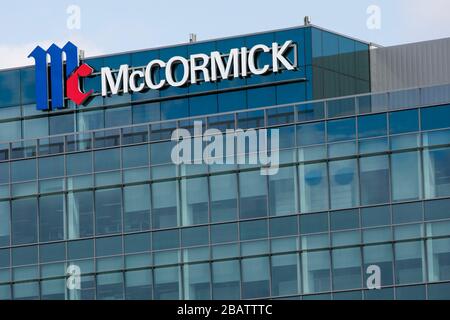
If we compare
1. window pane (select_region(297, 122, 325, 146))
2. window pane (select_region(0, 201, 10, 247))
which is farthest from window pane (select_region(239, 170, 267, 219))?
window pane (select_region(0, 201, 10, 247))

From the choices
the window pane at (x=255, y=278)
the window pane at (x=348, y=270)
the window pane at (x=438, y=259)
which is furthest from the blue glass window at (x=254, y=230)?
the window pane at (x=438, y=259)

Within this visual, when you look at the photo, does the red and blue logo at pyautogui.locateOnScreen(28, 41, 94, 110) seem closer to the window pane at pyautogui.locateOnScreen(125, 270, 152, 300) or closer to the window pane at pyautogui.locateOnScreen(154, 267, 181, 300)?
the window pane at pyautogui.locateOnScreen(125, 270, 152, 300)

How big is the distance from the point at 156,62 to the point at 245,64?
5.21m

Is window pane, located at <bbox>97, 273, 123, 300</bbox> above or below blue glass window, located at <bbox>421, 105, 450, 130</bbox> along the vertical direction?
below

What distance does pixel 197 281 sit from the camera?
79062 millimetres

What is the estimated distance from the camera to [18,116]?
99812 mm

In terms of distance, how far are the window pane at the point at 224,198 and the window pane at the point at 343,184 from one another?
4.76 metres

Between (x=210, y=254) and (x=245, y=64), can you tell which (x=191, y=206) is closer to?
(x=210, y=254)

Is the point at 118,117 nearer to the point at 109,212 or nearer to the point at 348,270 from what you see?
the point at 109,212

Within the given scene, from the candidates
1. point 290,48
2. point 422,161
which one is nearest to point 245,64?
point 290,48

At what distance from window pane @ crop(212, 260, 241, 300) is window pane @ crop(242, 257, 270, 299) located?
1.10ft

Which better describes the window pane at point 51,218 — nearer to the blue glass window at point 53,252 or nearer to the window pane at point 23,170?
the blue glass window at point 53,252

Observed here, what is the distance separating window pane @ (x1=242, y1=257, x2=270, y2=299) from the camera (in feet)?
253

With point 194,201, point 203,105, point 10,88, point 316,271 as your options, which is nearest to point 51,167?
point 194,201
